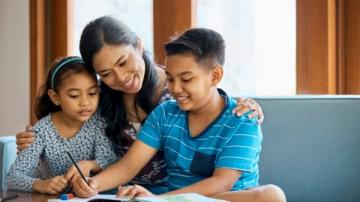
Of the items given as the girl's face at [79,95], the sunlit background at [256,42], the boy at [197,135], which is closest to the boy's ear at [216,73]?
the boy at [197,135]

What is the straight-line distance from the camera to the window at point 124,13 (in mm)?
3174

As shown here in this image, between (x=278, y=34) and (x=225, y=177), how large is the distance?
1253mm

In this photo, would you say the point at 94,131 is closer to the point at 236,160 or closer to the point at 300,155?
the point at 236,160

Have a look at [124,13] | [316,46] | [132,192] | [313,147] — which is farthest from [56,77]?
[124,13]

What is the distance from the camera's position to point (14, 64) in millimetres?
3553

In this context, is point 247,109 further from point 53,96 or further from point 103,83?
point 53,96

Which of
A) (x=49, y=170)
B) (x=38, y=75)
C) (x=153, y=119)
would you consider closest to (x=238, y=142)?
(x=153, y=119)

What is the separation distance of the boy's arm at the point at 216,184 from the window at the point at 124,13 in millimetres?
1596

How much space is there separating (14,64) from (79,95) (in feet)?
5.98

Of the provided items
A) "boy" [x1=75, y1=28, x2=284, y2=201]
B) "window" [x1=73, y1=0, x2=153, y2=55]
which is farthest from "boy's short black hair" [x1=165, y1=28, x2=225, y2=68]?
"window" [x1=73, y1=0, x2=153, y2=55]

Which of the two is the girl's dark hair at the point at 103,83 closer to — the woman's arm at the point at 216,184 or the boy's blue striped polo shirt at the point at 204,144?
the boy's blue striped polo shirt at the point at 204,144

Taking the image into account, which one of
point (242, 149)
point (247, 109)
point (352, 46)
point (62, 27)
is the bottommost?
point (242, 149)

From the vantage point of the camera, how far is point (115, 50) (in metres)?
1.83

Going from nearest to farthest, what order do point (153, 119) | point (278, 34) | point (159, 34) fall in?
point (153, 119), point (278, 34), point (159, 34)
